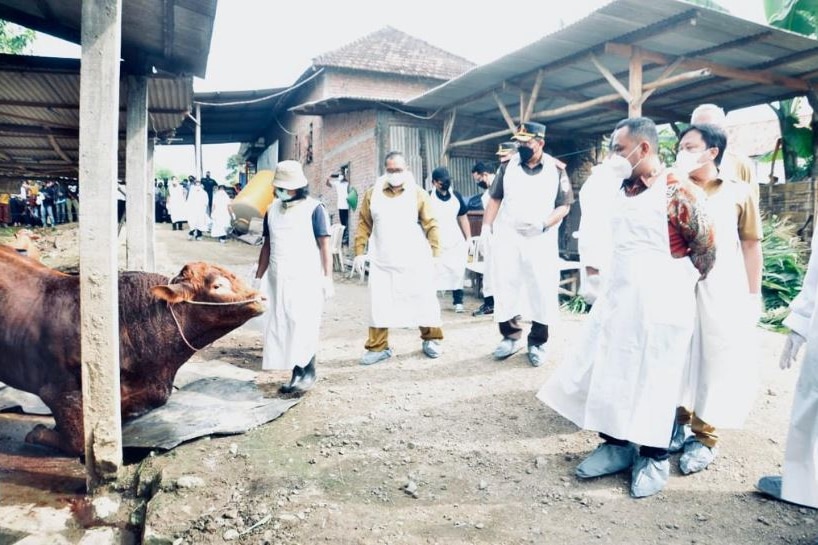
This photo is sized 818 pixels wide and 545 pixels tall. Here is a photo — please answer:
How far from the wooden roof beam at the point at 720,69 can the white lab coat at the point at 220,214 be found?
42.7 ft

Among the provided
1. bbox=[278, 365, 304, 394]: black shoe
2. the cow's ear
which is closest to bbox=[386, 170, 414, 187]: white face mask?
bbox=[278, 365, 304, 394]: black shoe

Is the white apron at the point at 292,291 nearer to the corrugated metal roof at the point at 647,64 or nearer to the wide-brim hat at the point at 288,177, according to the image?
the wide-brim hat at the point at 288,177

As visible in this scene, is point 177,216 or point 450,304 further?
point 177,216

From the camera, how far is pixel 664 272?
279cm

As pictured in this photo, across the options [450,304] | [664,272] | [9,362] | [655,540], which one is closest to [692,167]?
[664,272]

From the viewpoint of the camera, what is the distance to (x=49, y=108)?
6.49 metres

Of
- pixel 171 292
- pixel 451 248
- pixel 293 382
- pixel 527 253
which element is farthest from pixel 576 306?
pixel 171 292

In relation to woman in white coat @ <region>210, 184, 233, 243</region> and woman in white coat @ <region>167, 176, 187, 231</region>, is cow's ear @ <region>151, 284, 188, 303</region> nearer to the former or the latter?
woman in white coat @ <region>210, 184, 233, 243</region>

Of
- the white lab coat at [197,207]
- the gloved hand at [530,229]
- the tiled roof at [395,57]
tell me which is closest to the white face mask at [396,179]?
the gloved hand at [530,229]

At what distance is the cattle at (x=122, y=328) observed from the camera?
359 centimetres

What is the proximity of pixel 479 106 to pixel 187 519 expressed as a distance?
33.6 feet

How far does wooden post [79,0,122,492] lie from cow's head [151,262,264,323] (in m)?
0.69

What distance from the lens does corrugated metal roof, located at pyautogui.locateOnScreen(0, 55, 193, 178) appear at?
210 inches

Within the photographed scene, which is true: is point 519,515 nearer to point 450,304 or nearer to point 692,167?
point 692,167
